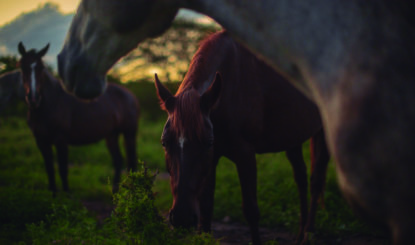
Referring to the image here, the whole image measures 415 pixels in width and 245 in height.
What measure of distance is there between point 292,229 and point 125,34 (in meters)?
3.50

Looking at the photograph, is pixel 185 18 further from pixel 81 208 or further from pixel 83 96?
pixel 83 96

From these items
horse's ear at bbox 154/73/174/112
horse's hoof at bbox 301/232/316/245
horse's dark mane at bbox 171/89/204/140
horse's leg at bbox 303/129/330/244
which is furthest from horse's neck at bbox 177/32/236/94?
horse's leg at bbox 303/129/330/244

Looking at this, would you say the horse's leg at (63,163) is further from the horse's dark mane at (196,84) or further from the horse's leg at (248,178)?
the horse's dark mane at (196,84)

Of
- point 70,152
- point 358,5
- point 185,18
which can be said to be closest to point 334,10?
point 358,5

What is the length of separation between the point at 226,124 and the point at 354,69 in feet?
6.42

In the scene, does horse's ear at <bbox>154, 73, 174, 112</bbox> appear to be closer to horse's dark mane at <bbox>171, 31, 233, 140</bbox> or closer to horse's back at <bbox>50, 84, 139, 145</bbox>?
horse's dark mane at <bbox>171, 31, 233, 140</bbox>

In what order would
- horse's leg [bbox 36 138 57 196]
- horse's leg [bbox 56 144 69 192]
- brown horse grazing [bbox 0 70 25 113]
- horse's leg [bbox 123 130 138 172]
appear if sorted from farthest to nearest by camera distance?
1. horse's leg [bbox 123 130 138 172]
2. brown horse grazing [bbox 0 70 25 113]
3. horse's leg [bbox 56 144 69 192]
4. horse's leg [bbox 36 138 57 196]

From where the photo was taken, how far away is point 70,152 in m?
9.90

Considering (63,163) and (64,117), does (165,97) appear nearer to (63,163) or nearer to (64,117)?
(63,163)

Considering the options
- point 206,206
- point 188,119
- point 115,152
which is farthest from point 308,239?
point 115,152

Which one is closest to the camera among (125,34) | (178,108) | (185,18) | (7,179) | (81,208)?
(125,34)

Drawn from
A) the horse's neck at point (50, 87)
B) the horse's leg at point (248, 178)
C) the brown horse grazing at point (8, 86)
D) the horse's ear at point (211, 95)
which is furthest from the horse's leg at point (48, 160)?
the horse's ear at point (211, 95)

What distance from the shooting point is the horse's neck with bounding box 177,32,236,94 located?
105 inches

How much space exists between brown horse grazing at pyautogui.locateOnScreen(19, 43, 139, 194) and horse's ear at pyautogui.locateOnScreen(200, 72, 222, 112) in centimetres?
399
